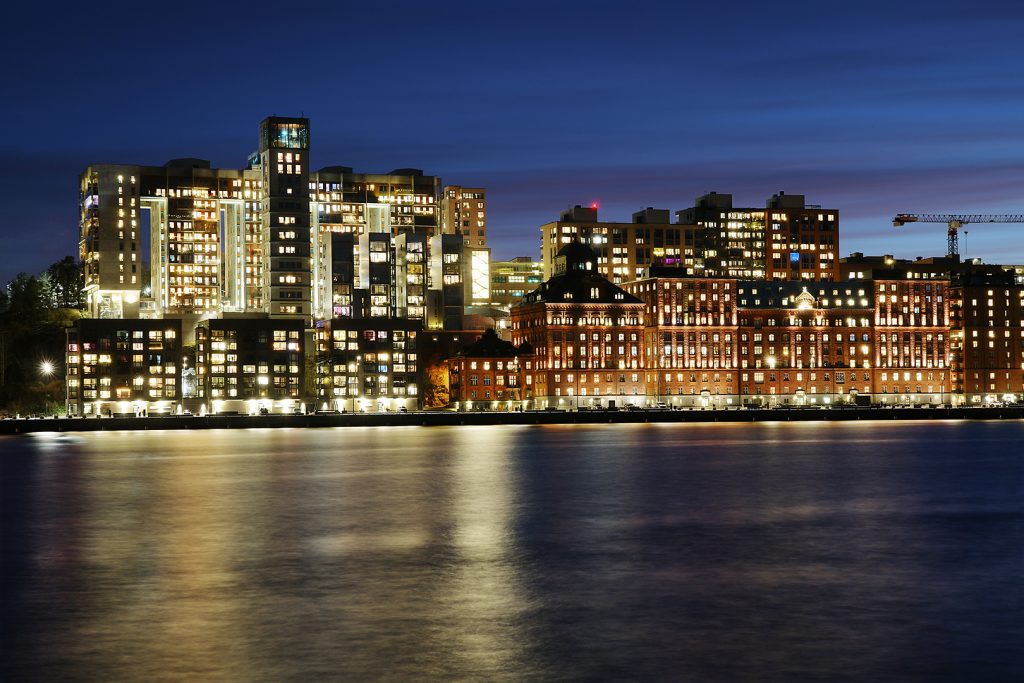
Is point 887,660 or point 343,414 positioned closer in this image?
point 887,660

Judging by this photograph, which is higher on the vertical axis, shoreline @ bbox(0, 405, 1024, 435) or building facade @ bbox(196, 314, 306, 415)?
building facade @ bbox(196, 314, 306, 415)

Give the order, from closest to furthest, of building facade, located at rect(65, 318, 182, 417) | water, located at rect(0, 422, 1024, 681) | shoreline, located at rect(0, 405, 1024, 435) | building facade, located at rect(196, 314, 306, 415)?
1. water, located at rect(0, 422, 1024, 681)
2. shoreline, located at rect(0, 405, 1024, 435)
3. building facade, located at rect(65, 318, 182, 417)
4. building facade, located at rect(196, 314, 306, 415)

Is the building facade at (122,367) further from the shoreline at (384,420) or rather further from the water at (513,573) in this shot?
the water at (513,573)

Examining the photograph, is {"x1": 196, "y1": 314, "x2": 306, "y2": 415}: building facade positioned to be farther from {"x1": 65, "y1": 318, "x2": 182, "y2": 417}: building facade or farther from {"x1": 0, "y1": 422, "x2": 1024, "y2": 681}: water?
{"x1": 0, "y1": 422, "x2": 1024, "y2": 681}: water

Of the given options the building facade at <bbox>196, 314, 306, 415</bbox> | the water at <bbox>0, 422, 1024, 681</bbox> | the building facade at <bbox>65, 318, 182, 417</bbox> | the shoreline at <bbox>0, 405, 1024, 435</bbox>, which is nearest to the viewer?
the water at <bbox>0, 422, 1024, 681</bbox>

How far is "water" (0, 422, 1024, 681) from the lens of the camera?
29.9 meters

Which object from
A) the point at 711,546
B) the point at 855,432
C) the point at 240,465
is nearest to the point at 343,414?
the point at 855,432

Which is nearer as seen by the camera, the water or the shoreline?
the water

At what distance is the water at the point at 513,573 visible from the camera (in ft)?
98.2

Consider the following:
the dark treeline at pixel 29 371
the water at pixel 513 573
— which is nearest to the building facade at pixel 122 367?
the dark treeline at pixel 29 371

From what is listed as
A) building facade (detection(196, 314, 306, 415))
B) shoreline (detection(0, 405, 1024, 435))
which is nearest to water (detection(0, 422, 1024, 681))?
shoreline (detection(0, 405, 1024, 435))

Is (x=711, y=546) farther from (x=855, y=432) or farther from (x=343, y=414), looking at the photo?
(x=343, y=414)

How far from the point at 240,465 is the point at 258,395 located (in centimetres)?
9254

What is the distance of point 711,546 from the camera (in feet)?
166
